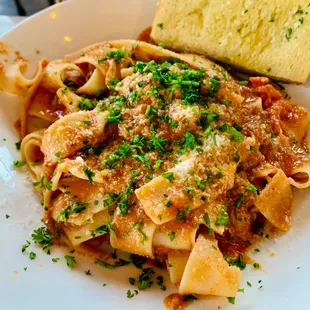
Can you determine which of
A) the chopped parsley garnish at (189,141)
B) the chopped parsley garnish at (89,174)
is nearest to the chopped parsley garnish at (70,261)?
the chopped parsley garnish at (89,174)

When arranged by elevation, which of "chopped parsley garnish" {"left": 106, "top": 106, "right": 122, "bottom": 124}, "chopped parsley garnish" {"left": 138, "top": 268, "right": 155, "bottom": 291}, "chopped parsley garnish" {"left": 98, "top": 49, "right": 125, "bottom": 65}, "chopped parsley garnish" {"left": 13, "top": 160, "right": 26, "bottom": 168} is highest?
"chopped parsley garnish" {"left": 98, "top": 49, "right": 125, "bottom": 65}

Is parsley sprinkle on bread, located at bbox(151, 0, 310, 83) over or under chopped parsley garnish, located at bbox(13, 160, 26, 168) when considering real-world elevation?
over

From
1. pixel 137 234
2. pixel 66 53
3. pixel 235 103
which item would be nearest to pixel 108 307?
pixel 137 234

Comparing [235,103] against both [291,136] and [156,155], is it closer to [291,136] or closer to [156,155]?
[291,136]

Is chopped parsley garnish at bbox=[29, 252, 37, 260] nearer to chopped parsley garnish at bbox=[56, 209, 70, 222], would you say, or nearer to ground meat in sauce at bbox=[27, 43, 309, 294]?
chopped parsley garnish at bbox=[56, 209, 70, 222]

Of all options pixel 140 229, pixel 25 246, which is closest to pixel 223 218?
pixel 140 229

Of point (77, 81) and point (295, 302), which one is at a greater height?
point (77, 81)

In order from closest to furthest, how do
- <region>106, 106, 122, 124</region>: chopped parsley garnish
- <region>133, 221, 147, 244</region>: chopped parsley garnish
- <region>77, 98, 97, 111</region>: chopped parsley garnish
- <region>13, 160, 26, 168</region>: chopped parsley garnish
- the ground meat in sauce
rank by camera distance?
<region>133, 221, 147, 244</region>: chopped parsley garnish, the ground meat in sauce, <region>106, 106, 122, 124</region>: chopped parsley garnish, <region>13, 160, 26, 168</region>: chopped parsley garnish, <region>77, 98, 97, 111</region>: chopped parsley garnish

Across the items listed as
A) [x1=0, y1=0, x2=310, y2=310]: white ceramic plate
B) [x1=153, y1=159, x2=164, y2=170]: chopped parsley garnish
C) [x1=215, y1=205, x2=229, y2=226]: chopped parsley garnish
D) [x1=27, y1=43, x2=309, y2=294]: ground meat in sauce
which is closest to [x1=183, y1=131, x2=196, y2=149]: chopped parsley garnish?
[x1=27, y1=43, x2=309, y2=294]: ground meat in sauce
